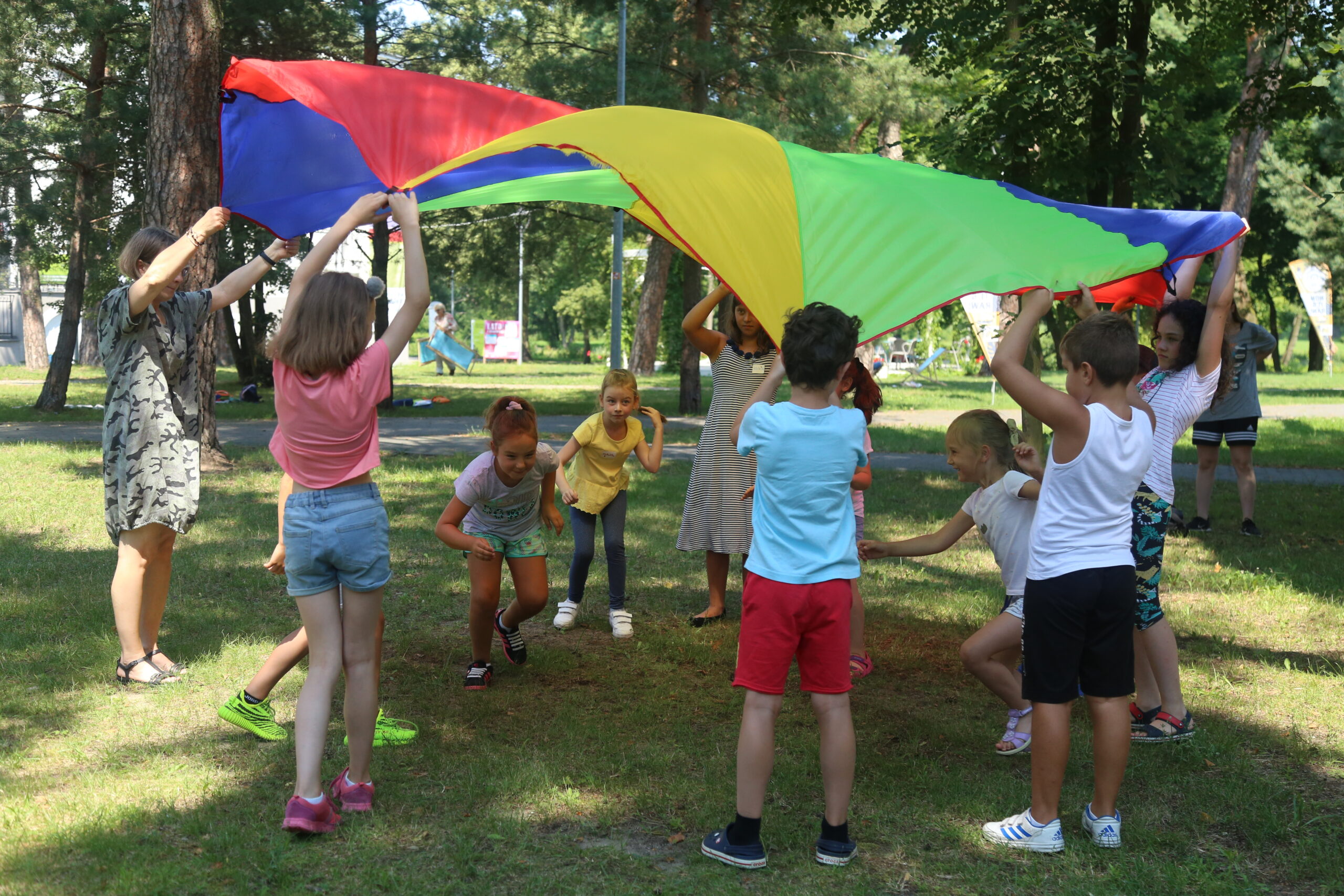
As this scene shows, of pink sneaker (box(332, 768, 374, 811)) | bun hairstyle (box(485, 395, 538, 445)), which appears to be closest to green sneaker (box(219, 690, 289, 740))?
pink sneaker (box(332, 768, 374, 811))

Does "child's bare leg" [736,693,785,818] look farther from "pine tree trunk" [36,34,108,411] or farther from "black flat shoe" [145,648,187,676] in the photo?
"pine tree trunk" [36,34,108,411]

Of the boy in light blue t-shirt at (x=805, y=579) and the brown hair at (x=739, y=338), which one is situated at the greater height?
the brown hair at (x=739, y=338)

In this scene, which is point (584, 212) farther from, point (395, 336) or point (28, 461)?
point (395, 336)

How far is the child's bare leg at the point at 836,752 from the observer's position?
3436 millimetres

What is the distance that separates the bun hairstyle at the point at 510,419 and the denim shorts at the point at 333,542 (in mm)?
1167

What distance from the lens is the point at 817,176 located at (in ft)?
14.7

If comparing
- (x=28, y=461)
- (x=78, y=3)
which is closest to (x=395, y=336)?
(x=28, y=461)

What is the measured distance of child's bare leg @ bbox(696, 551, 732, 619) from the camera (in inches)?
246

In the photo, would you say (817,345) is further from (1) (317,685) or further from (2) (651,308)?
(2) (651,308)

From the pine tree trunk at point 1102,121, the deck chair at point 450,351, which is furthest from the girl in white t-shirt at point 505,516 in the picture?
the deck chair at point 450,351

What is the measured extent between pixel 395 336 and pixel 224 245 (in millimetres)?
18399

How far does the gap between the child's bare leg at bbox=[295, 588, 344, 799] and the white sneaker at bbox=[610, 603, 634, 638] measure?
2.48m

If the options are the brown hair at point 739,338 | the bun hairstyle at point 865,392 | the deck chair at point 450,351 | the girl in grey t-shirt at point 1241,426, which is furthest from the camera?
the deck chair at point 450,351

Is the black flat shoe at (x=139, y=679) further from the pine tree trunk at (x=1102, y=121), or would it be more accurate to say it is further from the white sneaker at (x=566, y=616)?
the pine tree trunk at (x=1102, y=121)
